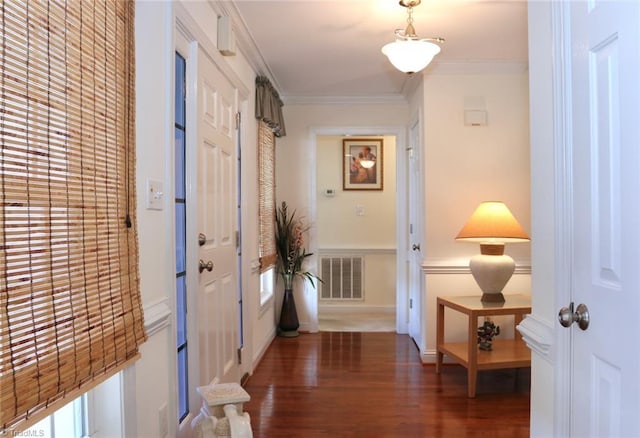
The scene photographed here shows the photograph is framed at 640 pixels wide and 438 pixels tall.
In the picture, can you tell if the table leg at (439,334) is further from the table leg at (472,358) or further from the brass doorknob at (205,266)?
the brass doorknob at (205,266)

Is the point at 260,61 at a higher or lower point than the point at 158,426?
higher

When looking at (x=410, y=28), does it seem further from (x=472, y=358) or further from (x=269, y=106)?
(x=472, y=358)

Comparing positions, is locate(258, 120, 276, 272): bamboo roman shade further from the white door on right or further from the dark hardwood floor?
the white door on right

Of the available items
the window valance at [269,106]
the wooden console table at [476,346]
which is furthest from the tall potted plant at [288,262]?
the wooden console table at [476,346]

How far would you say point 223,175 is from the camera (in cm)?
264

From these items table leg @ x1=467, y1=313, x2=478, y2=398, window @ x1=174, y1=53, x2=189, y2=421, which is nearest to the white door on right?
window @ x1=174, y1=53, x2=189, y2=421

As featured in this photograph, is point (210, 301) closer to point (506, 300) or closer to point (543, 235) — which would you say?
point (543, 235)

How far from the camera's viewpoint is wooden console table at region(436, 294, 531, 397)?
2938 mm

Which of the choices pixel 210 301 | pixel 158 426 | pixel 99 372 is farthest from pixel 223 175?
pixel 99 372

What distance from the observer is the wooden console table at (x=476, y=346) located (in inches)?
116

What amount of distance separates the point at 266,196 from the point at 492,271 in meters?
2.00

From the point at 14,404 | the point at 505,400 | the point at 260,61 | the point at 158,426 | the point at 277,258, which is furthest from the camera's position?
the point at 277,258

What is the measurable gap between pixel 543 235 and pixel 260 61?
107 inches

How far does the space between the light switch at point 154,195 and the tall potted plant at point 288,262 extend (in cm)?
267
